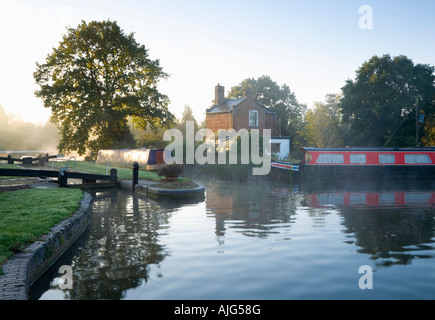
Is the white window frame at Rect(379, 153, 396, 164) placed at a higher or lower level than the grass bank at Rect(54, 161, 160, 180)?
higher

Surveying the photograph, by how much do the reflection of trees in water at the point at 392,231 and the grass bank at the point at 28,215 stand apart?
632cm

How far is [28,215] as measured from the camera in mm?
9039

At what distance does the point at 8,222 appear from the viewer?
812 cm

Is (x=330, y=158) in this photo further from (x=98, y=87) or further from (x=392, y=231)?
(x=98, y=87)

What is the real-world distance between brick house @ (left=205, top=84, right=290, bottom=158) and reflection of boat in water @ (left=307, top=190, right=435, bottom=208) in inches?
904

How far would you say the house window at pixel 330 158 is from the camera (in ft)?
85.6

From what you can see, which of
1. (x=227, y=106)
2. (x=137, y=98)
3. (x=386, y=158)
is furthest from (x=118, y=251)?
(x=227, y=106)

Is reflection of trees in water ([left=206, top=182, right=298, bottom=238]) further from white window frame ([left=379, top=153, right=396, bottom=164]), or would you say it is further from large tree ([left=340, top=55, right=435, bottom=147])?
large tree ([left=340, top=55, right=435, bottom=147])

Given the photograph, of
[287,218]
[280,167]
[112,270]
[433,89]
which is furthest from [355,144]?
[112,270]

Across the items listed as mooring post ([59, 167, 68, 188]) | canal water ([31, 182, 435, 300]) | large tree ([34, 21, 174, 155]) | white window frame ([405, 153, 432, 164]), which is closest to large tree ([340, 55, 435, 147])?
white window frame ([405, 153, 432, 164])

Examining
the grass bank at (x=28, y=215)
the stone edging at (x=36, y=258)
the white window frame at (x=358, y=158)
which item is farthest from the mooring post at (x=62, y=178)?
the white window frame at (x=358, y=158)

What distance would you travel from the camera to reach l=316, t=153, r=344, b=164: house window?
26.1m

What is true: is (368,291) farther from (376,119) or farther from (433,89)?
(433,89)
